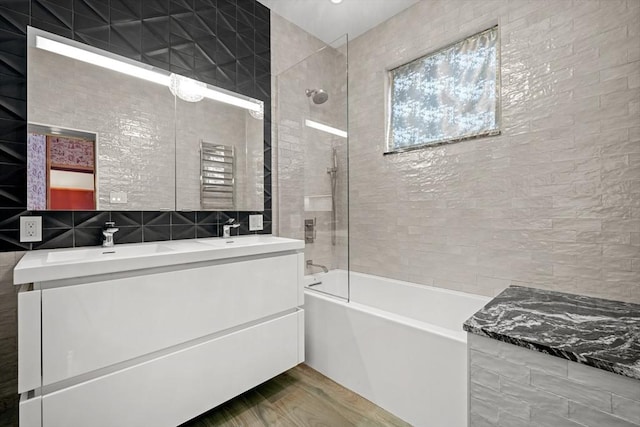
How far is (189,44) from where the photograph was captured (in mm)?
1972

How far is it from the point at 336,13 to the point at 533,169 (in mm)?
2028

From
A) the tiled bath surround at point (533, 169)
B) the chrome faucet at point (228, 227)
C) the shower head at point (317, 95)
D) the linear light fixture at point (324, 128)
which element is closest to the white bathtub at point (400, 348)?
the tiled bath surround at point (533, 169)

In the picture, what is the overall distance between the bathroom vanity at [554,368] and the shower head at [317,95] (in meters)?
1.85

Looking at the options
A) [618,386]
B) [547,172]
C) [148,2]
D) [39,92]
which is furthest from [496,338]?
[148,2]

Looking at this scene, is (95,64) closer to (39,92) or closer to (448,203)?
(39,92)

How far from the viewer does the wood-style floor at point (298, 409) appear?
59.8 inches

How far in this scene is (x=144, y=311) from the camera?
123cm

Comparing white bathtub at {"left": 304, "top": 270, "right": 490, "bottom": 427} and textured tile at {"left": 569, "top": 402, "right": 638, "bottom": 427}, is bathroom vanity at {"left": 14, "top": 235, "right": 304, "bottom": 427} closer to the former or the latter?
white bathtub at {"left": 304, "top": 270, "right": 490, "bottom": 427}

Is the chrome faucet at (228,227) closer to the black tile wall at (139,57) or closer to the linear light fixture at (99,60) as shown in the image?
the black tile wall at (139,57)

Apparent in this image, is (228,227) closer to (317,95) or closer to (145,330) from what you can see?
(145,330)

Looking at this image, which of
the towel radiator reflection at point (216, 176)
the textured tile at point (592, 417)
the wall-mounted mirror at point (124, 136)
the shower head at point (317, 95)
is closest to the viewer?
the textured tile at point (592, 417)

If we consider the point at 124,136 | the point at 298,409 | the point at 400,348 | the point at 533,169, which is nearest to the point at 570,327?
the point at 400,348

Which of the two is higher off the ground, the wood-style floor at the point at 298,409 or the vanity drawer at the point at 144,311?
the vanity drawer at the point at 144,311

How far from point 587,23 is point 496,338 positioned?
1.89 meters
